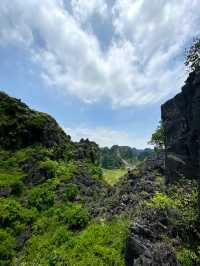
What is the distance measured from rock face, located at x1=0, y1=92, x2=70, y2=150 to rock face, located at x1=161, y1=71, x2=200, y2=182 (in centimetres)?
3967

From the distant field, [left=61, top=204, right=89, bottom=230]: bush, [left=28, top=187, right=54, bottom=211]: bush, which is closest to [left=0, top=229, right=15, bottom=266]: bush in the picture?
[left=61, top=204, right=89, bottom=230]: bush

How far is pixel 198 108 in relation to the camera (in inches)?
1005

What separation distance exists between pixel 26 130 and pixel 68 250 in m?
40.4

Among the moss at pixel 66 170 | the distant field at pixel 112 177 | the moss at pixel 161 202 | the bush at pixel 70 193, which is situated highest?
the distant field at pixel 112 177

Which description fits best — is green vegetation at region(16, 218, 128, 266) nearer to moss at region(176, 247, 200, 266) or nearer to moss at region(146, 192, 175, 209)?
moss at region(146, 192, 175, 209)

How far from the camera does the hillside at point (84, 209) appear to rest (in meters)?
24.8

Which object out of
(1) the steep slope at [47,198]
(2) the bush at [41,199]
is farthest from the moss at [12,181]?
(2) the bush at [41,199]

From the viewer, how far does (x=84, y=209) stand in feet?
132

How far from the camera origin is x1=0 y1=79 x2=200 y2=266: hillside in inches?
978

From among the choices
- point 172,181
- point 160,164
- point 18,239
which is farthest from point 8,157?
point 172,181

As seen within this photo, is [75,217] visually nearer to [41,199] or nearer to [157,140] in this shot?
[41,199]

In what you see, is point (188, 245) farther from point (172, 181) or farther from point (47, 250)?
point (47, 250)

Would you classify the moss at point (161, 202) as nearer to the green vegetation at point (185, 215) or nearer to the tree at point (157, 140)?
the green vegetation at point (185, 215)

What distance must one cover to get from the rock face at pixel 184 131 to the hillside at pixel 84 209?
0.20 m
